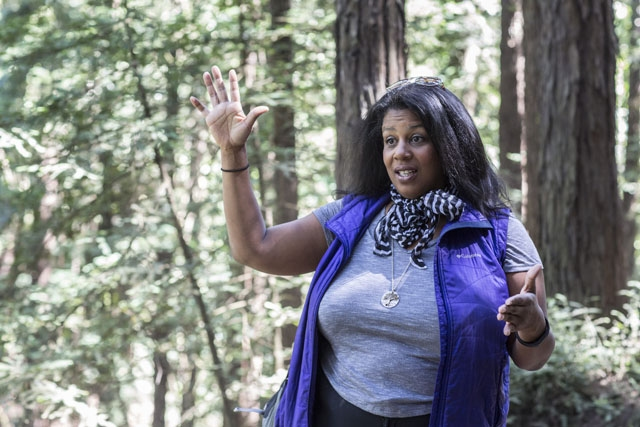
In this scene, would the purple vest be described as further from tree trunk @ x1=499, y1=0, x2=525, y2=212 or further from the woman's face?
tree trunk @ x1=499, y1=0, x2=525, y2=212

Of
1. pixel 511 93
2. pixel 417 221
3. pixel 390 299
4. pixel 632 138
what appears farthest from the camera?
pixel 632 138

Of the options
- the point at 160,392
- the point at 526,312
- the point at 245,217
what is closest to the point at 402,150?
the point at 245,217

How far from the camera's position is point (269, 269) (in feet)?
8.82

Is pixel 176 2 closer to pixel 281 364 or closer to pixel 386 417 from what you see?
pixel 281 364

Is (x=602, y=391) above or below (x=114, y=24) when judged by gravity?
below

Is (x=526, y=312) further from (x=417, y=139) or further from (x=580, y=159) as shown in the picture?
(x=580, y=159)

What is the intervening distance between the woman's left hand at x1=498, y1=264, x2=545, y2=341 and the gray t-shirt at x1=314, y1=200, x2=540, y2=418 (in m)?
0.20

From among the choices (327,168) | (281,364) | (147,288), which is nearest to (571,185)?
(327,168)

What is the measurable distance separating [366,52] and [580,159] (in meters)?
2.63

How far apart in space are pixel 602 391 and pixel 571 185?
76.4 inches

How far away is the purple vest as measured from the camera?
227 cm

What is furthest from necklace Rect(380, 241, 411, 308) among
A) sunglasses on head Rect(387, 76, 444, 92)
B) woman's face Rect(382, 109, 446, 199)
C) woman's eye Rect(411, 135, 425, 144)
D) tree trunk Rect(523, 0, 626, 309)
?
tree trunk Rect(523, 0, 626, 309)

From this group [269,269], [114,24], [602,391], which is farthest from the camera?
[114,24]

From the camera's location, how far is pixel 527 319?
86.0 inches
